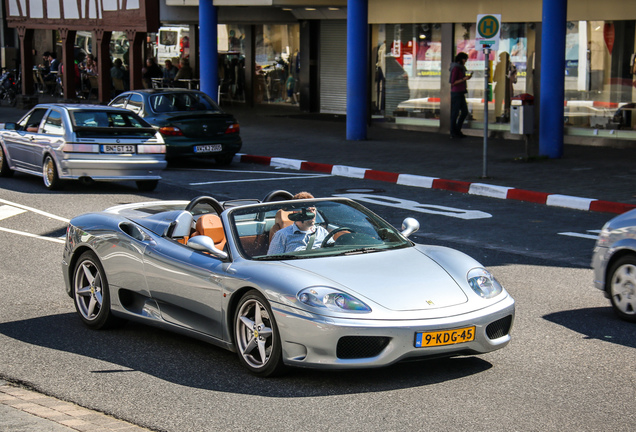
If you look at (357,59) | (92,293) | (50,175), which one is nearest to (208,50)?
(357,59)

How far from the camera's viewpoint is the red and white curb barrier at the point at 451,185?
13258mm

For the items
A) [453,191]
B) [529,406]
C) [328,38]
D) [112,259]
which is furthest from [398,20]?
[529,406]

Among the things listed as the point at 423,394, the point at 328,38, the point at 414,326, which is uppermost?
the point at 328,38

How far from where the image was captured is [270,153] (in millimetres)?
20312

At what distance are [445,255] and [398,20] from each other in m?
19.2

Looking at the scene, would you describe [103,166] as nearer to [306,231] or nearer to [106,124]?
[106,124]

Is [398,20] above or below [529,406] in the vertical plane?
above

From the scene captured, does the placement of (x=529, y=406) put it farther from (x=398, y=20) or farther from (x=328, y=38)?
(x=328, y=38)

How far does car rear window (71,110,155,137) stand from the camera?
49.4ft

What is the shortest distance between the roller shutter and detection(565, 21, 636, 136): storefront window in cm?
1034

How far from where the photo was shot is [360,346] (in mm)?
5582

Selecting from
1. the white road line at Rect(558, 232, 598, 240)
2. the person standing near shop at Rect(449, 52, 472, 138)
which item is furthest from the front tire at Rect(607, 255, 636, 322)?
the person standing near shop at Rect(449, 52, 472, 138)

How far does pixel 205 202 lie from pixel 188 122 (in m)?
11.3

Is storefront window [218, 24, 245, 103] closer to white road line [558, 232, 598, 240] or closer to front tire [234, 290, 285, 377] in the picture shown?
white road line [558, 232, 598, 240]
